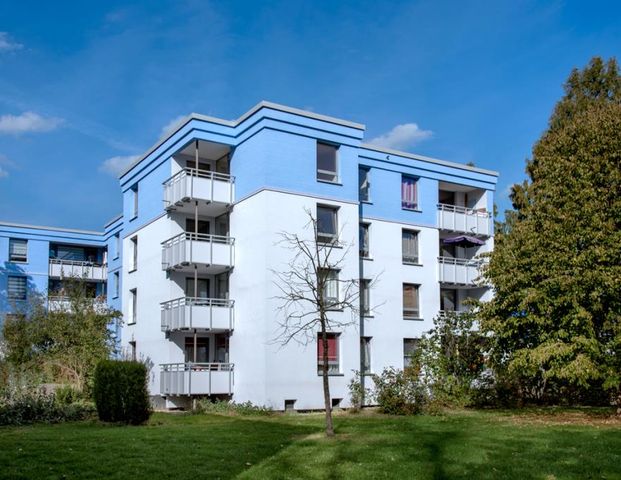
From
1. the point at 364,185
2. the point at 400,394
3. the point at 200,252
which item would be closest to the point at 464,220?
the point at 364,185

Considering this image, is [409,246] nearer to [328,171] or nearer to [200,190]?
[328,171]

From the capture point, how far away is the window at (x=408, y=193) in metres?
32.7

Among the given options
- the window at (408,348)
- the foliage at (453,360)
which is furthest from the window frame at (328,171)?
the window at (408,348)

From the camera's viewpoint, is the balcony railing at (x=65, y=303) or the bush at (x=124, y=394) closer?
the bush at (x=124, y=394)

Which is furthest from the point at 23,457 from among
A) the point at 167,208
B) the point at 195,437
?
the point at 167,208

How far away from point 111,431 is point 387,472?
8337 mm

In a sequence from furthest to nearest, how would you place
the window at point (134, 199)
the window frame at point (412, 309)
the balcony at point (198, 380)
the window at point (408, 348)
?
the window at point (134, 199) → the window frame at point (412, 309) → the window at point (408, 348) → the balcony at point (198, 380)

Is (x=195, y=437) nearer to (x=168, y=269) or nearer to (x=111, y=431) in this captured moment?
(x=111, y=431)

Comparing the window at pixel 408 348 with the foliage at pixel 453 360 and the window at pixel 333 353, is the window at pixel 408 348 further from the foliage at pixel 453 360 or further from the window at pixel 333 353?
the window at pixel 333 353

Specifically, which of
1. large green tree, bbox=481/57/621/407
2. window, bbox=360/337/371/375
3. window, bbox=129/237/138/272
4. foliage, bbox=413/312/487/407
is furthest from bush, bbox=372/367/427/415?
window, bbox=129/237/138/272

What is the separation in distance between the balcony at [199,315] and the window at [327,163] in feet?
19.6

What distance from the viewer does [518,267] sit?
22188 millimetres

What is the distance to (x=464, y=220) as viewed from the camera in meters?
34.1

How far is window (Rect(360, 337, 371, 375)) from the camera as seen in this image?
29319 mm
